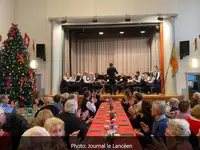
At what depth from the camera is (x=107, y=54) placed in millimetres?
16641

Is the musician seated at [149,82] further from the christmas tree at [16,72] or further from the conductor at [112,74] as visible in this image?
the christmas tree at [16,72]

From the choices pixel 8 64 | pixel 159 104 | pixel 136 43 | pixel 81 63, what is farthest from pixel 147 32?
pixel 159 104

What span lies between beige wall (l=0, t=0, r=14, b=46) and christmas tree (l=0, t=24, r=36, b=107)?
2.08m

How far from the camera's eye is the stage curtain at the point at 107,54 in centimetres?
1623

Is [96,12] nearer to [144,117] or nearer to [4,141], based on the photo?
[144,117]

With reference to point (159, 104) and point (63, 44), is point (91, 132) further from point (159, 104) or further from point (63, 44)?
point (63, 44)

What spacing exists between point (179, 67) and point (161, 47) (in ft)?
4.54

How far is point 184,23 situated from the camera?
12531mm

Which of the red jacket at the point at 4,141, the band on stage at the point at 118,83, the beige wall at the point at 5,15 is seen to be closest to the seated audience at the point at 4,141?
the red jacket at the point at 4,141

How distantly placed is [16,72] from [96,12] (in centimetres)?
551

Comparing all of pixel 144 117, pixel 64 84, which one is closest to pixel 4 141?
pixel 144 117

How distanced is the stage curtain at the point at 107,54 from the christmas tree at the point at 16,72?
6.62 m

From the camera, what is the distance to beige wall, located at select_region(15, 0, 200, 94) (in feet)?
40.8

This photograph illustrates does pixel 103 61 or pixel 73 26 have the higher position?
pixel 73 26
